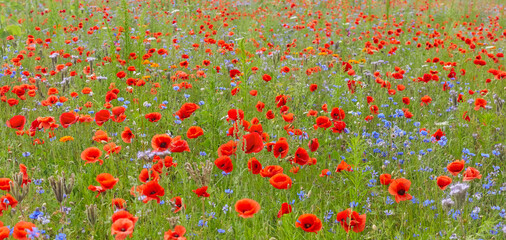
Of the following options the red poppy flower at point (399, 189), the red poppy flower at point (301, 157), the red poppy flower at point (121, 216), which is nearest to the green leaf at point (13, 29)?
the red poppy flower at point (301, 157)

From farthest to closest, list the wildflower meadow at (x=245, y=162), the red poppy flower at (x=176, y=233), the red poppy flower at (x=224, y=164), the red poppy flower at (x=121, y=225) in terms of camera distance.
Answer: the red poppy flower at (x=224, y=164) < the wildflower meadow at (x=245, y=162) < the red poppy flower at (x=176, y=233) < the red poppy flower at (x=121, y=225)

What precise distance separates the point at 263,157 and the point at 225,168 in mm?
859

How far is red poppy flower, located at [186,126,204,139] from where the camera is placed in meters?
2.46

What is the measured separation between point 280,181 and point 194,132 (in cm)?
75

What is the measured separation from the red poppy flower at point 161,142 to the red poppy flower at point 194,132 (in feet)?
0.79

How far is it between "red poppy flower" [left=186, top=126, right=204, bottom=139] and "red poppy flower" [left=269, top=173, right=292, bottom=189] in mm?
655

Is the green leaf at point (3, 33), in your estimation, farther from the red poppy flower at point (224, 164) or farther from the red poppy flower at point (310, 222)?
the red poppy flower at point (310, 222)

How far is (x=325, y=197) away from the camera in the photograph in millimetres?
2695

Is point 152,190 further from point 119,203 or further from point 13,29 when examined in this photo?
point 13,29

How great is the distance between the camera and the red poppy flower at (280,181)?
195cm

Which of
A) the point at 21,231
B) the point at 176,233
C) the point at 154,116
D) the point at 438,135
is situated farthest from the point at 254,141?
the point at 438,135

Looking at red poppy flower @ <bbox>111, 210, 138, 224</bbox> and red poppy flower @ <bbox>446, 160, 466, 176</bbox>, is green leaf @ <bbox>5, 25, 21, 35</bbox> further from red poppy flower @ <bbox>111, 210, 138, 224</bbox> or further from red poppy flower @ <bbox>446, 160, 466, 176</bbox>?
red poppy flower @ <bbox>446, 160, 466, 176</bbox>

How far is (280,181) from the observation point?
80.1 inches

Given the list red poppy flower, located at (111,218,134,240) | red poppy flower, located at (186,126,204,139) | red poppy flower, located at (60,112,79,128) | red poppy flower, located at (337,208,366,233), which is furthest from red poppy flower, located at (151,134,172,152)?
red poppy flower, located at (337,208,366,233)
